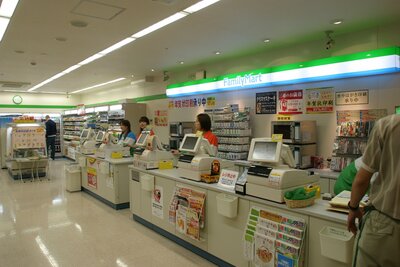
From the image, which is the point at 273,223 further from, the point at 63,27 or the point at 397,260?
the point at 63,27

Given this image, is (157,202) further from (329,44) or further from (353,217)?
(329,44)

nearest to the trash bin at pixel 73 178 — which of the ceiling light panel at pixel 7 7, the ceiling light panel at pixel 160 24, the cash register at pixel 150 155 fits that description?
the cash register at pixel 150 155

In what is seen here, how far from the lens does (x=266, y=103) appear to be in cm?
622

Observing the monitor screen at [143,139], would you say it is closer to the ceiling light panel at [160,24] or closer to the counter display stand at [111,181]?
the counter display stand at [111,181]

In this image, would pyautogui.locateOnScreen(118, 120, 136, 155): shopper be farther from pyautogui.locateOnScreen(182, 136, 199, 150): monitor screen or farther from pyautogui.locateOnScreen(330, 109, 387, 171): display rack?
pyautogui.locateOnScreen(330, 109, 387, 171): display rack

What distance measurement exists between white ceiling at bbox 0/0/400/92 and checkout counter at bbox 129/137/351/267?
225 cm

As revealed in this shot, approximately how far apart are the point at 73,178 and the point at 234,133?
3.99 m

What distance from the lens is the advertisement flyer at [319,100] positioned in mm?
5219

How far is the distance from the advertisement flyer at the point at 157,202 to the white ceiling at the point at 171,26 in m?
2.51

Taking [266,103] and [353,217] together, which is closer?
[353,217]

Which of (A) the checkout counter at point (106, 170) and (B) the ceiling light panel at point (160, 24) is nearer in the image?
(B) the ceiling light panel at point (160, 24)

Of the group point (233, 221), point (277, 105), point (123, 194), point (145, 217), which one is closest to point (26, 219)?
point (123, 194)

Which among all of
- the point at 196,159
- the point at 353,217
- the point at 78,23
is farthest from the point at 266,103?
the point at 353,217

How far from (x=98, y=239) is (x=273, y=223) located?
2.73 meters
